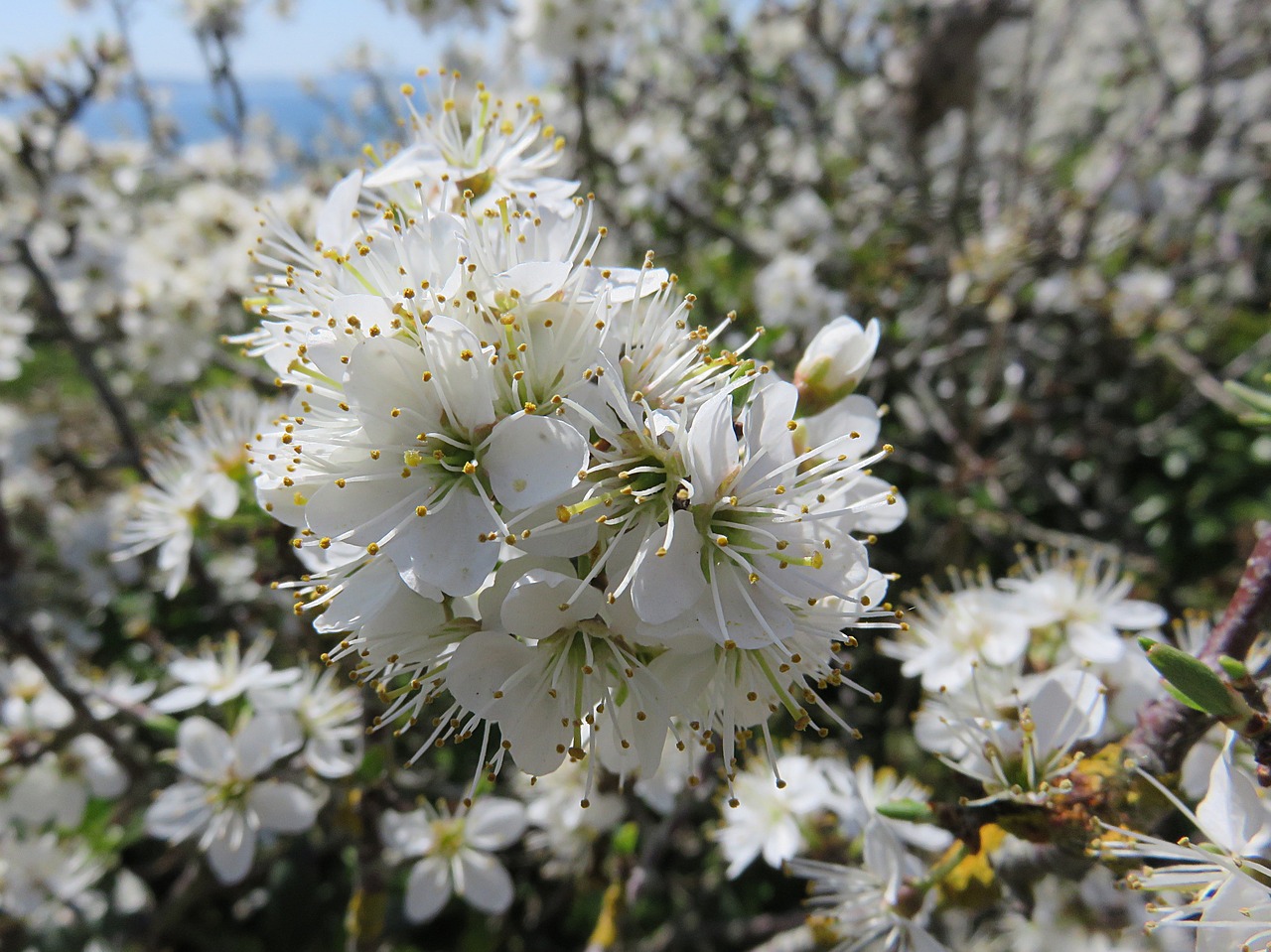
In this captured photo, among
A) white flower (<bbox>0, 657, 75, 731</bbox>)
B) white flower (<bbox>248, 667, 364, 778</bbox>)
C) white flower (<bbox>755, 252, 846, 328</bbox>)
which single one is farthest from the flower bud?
Answer: white flower (<bbox>0, 657, 75, 731</bbox>)

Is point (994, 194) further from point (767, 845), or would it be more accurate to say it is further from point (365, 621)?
point (365, 621)

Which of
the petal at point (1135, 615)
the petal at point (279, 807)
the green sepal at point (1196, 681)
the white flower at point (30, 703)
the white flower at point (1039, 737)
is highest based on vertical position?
the green sepal at point (1196, 681)

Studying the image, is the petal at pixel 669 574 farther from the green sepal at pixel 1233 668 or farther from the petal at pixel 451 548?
the green sepal at pixel 1233 668

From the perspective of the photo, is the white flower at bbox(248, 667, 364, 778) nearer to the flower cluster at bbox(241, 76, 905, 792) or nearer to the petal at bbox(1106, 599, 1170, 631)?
the flower cluster at bbox(241, 76, 905, 792)

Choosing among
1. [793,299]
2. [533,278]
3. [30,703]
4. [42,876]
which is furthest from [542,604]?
[793,299]

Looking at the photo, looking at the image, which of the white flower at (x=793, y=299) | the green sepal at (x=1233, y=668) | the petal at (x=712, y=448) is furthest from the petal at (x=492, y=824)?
the white flower at (x=793, y=299)
